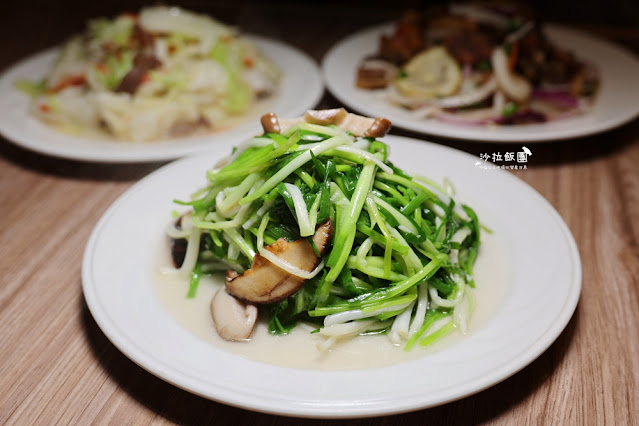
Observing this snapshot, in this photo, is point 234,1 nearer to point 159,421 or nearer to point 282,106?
point 282,106

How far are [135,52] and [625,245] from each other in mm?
2638

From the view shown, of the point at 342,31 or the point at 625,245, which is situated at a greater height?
the point at 625,245

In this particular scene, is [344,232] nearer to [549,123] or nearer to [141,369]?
[141,369]

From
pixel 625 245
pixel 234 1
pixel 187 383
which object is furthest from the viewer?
pixel 234 1

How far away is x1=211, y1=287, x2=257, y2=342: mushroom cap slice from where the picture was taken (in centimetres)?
150

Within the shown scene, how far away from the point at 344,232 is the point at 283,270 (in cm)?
19

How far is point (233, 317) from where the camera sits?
4.99 ft

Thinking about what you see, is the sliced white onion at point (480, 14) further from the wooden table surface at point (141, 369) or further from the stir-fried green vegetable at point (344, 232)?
the stir-fried green vegetable at point (344, 232)

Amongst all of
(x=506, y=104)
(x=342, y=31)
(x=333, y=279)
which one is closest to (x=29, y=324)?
(x=333, y=279)

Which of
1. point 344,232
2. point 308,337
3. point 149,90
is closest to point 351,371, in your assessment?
point 308,337

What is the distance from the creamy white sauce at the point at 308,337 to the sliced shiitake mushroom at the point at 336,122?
51 centimetres

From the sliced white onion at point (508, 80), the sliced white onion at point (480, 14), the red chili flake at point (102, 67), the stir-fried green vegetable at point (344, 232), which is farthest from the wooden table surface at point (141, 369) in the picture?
the sliced white onion at point (480, 14)

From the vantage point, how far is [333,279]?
1512 millimetres

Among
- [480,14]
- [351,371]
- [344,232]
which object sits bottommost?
[480,14]
